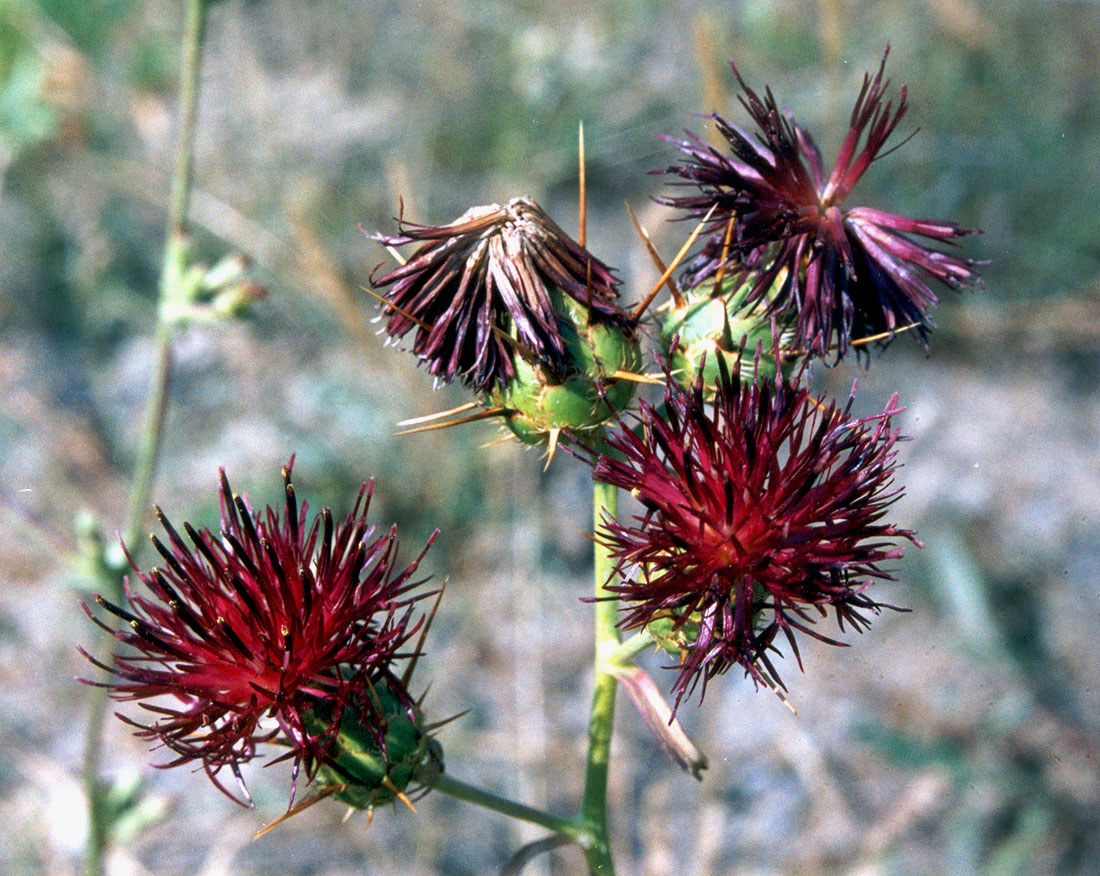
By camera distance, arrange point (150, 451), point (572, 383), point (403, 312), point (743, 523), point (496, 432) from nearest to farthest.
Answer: point (743, 523), point (403, 312), point (572, 383), point (150, 451), point (496, 432)

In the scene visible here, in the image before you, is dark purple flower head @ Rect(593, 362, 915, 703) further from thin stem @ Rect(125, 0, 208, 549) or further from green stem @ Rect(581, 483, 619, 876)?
thin stem @ Rect(125, 0, 208, 549)

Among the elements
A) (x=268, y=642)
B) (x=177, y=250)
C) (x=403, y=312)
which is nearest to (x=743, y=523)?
(x=403, y=312)

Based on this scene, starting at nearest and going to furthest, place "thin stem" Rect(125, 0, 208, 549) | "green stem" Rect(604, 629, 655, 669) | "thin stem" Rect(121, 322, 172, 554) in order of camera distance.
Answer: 1. "green stem" Rect(604, 629, 655, 669)
2. "thin stem" Rect(125, 0, 208, 549)
3. "thin stem" Rect(121, 322, 172, 554)

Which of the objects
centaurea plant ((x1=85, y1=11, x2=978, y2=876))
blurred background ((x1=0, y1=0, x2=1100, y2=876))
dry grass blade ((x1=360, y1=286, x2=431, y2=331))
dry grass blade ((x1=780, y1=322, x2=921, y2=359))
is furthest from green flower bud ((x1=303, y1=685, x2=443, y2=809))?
blurred background ((x1=0, y1=0, x2=1100, y2=876))

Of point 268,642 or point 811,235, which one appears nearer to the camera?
point 268,642

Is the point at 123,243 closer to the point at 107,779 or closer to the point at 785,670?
the point at 107,779

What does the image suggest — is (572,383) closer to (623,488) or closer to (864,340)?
(623,488)
